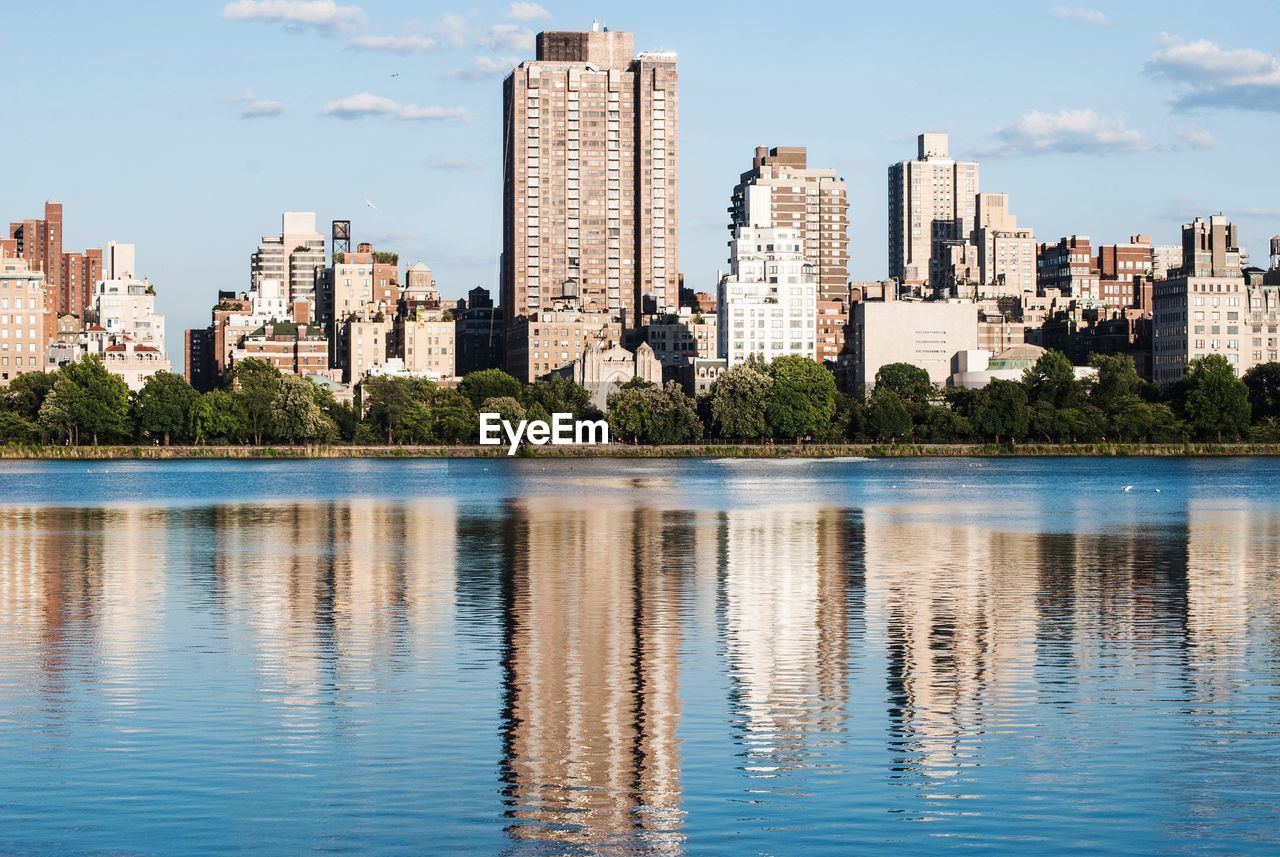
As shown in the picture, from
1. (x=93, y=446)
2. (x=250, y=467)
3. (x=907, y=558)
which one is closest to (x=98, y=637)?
(x=907, y=558)

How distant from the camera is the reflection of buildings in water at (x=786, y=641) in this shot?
25.4m

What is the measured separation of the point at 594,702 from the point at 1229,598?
21.8m

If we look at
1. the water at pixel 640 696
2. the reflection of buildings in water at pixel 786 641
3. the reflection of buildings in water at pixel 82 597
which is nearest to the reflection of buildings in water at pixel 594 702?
the water at pixel 640 696

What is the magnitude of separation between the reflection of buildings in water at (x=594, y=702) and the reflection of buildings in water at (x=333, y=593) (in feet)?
7.52

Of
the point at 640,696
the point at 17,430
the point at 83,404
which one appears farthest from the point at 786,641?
the point at 17,430

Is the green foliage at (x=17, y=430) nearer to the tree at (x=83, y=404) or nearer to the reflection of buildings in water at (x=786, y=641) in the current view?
the tree at (x=83, y=404)

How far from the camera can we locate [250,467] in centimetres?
17275

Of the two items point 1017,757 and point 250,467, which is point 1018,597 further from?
point 250,467

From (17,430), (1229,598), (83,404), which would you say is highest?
(83,404)

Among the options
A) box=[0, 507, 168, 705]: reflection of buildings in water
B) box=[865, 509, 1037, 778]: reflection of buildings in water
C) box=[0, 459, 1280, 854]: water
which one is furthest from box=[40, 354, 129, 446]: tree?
box=[865, 509, 1037, 778]: reflection of buildings in water

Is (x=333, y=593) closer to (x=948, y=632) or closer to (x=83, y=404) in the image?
(x=948, y=632)

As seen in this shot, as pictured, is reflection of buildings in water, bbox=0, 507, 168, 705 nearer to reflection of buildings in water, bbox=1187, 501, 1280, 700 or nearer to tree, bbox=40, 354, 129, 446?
reflection of buildings in water, bbox=1187, 501, 1280, 700

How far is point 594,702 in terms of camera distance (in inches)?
1096

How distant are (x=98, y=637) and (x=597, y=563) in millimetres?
20882
